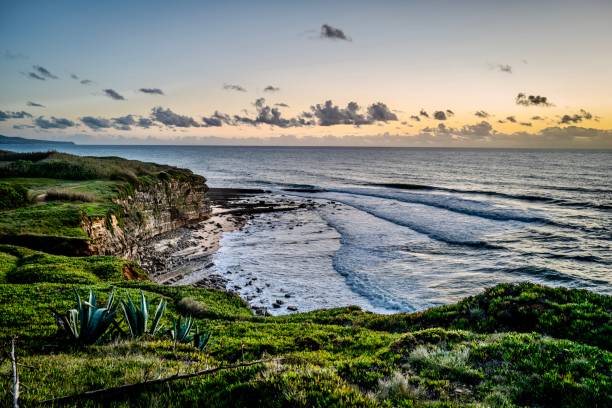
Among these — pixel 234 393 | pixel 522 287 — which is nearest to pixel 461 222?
pixel 522 287

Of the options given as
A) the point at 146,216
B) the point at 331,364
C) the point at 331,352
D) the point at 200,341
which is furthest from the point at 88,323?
the point at 146,216

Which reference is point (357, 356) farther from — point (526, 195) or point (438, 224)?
point (526, 195)

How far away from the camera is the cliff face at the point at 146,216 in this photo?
963 inches

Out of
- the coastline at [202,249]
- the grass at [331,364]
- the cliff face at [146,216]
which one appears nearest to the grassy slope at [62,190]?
the cliff face at [146,216]

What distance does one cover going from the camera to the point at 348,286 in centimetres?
2373

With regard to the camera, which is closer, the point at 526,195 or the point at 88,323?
the point at 88,323

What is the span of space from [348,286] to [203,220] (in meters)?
28.5

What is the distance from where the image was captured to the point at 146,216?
123 feet

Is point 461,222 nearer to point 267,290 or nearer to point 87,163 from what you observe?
point 267,290

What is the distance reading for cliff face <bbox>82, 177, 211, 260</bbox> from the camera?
80.3 feet

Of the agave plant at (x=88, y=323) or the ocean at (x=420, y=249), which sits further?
the ocean at (x=420, y=249)

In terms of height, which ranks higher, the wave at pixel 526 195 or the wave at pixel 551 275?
the wave at pixel 526 195

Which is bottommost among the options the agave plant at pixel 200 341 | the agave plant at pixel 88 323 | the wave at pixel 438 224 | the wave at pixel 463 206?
the wave at pixel 438 224

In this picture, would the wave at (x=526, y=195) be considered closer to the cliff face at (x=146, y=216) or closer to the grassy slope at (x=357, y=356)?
the cliff face at (x=146, y=216)
